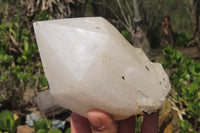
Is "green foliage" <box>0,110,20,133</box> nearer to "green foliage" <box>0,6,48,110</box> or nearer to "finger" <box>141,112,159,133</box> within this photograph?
"green foliage" <box>0,6,48,110</box>

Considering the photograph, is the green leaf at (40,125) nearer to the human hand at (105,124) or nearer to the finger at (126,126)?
the human hand at (105,124)

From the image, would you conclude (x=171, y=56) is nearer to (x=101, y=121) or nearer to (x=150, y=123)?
(x=150, y=123)

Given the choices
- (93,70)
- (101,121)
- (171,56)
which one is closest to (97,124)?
(101,121)

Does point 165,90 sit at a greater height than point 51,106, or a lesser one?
greater

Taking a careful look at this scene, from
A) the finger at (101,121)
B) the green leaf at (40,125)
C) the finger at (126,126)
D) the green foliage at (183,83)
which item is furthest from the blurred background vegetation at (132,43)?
the finger at (101,121)

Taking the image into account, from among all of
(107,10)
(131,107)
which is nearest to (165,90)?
(131,107)

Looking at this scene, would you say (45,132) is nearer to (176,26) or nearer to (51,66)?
(51,66)
